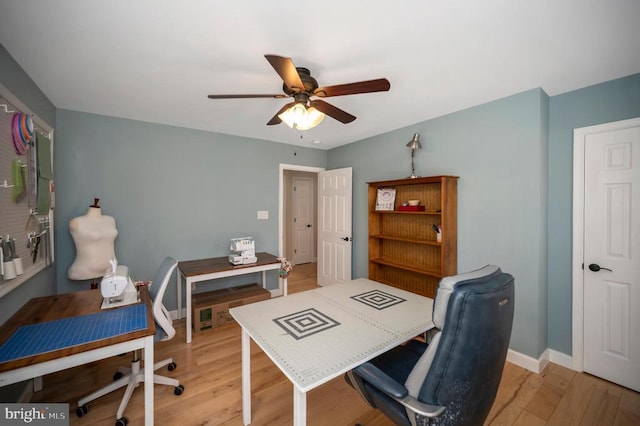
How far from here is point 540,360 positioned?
7.20ft

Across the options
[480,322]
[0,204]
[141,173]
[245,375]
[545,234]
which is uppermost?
[141,173]

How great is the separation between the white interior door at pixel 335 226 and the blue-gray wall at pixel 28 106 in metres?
3.24

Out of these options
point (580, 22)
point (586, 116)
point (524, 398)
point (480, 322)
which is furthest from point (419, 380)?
point (586, 116)

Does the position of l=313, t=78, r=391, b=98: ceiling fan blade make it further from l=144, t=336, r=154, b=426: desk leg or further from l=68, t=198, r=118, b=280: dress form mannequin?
l=68, t=198, r=118, b=280: dress form mannequin

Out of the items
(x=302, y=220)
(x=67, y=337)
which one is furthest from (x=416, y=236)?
(x=302, y=220)

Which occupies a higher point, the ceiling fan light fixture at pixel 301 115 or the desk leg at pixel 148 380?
the ceiling fan light fixture at pixel 301 115

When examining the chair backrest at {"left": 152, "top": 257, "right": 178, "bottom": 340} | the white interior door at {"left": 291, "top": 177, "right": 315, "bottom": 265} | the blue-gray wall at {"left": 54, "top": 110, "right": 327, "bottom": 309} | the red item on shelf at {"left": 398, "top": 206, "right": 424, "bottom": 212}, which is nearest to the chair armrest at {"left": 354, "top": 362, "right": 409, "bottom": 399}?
the chair backrest at {"left": 152, "top": 257, "right": 178, "bottom": 340}

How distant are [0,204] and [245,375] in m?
1.76

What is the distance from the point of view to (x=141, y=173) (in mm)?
2961

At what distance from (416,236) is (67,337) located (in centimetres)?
304

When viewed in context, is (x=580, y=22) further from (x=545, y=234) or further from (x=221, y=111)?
(x=221, y=111)

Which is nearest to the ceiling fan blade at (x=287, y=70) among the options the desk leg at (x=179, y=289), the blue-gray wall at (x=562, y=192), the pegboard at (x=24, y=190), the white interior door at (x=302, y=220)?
the pegboard at (x=24, y=190)

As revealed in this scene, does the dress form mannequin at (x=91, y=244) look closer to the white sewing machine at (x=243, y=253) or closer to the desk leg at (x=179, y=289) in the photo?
the desk leg at (x=179, y=289)

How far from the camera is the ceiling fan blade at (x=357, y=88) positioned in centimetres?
149
